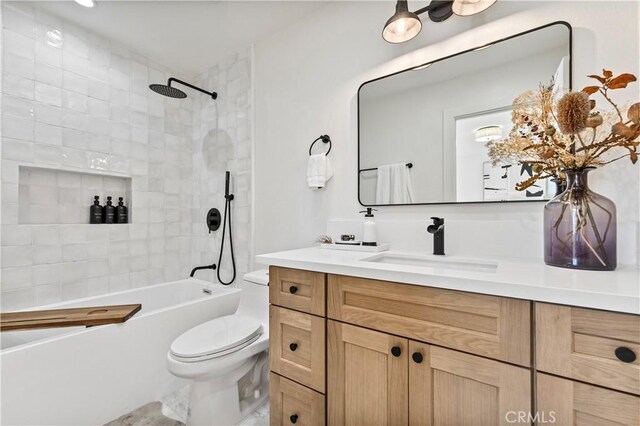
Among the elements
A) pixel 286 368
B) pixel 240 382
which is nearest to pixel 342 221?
pixel 286 368

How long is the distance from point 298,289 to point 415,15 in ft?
4.48

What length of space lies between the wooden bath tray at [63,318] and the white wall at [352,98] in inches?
37.7

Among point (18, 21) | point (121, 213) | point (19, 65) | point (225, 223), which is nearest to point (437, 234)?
point (225, 223)

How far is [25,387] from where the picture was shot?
1.30 m

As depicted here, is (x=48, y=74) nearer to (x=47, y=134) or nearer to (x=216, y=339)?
(x=47, y=134)

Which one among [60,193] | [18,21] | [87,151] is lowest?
[60,193]

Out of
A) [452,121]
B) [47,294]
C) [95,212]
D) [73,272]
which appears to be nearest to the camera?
[452,121]

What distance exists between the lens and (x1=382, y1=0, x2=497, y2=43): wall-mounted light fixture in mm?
1252

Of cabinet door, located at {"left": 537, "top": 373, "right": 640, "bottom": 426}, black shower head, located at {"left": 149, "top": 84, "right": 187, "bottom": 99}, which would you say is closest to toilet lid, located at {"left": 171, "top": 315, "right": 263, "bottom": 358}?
cabinet door, located at {"left": 537, "top": 373, "right": 640, "bottom": 426}

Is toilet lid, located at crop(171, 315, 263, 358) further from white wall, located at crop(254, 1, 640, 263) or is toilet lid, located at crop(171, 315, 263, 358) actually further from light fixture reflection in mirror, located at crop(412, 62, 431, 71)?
light fixture reflection in mirror, located at crop(412, 62, 431, 71)

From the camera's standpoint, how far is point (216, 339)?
141 centimetres

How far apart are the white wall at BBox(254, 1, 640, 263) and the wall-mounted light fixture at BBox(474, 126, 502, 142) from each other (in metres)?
0.30

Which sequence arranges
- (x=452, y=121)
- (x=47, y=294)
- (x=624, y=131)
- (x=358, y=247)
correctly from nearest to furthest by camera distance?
1. (x=624, y=131)
2. (x=452, y=121)
3. (x=358, y=247)
4. (x=47, y=294)

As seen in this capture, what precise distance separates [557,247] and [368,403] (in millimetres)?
843
